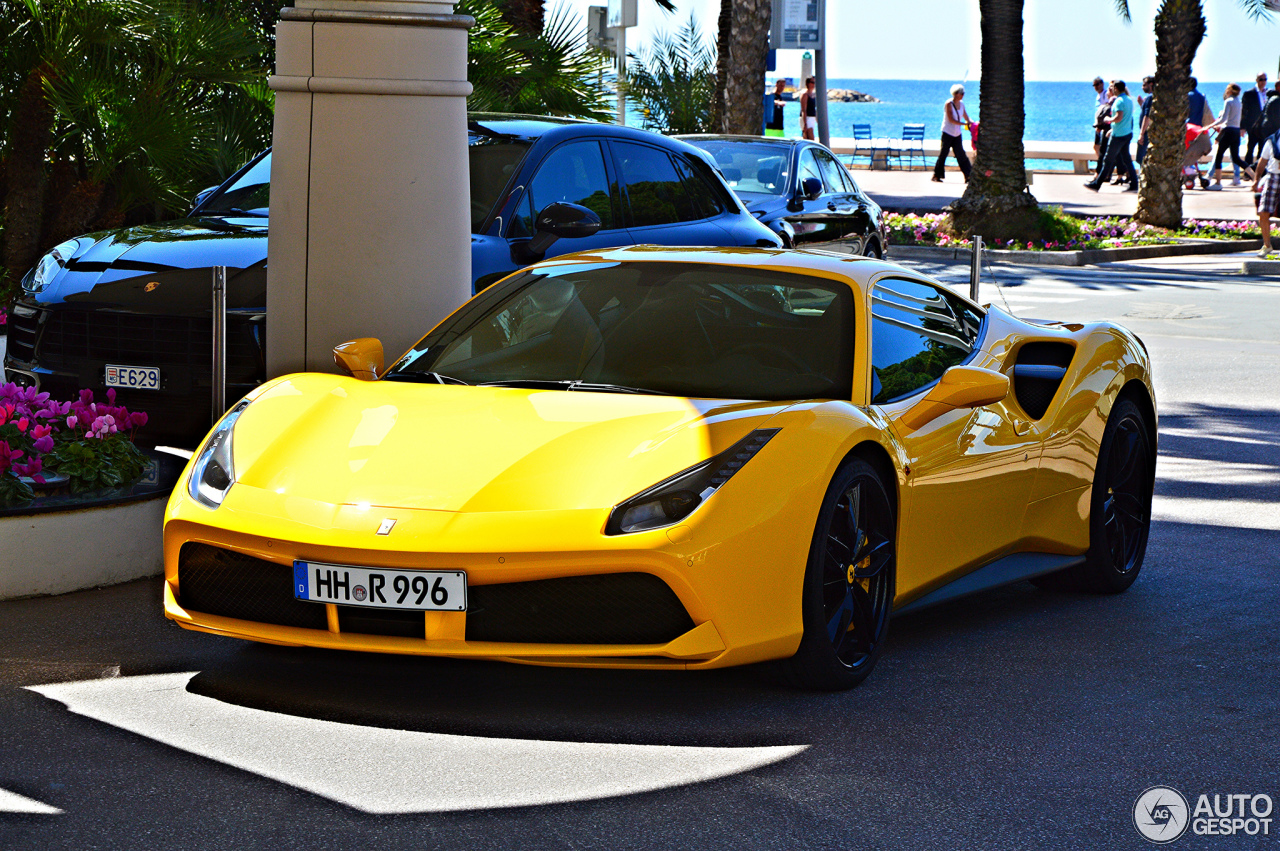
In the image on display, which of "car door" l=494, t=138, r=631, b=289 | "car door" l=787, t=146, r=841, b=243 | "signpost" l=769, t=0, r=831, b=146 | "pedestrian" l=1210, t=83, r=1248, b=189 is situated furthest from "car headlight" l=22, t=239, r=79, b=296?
"pedestrian" l=1210, t=83, r=1248, b=189

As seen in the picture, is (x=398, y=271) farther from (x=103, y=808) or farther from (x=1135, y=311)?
(x=1135, y=311)

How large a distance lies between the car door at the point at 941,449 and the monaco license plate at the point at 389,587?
4.73 feet

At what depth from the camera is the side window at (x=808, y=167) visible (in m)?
14.8

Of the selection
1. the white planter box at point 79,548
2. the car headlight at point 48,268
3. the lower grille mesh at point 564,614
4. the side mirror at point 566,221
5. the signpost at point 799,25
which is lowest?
the white planter box at point 79,548

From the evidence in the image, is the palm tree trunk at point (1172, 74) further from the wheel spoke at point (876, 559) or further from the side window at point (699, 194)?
the wheel spoke at point (876, 559)

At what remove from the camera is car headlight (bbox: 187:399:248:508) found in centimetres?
444

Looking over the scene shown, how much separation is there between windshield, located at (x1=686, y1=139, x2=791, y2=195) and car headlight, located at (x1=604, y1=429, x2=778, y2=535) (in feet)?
34.7

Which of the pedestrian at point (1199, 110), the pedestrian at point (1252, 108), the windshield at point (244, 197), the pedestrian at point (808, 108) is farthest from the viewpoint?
the pedestrian at point (1252, 108)

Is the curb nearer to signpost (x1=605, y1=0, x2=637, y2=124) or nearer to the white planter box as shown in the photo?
signpost (x1=605, y1=0, x2=637, y2=124)

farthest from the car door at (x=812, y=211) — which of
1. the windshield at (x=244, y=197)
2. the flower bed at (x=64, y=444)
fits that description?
the flower bed at (x=64, y=444)

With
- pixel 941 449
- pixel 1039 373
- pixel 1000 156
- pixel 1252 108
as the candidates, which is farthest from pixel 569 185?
pixel 1252 108

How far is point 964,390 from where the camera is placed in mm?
5016


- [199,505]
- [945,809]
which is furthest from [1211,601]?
[199,505]

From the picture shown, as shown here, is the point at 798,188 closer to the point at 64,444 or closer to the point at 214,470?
the point at 64,444
